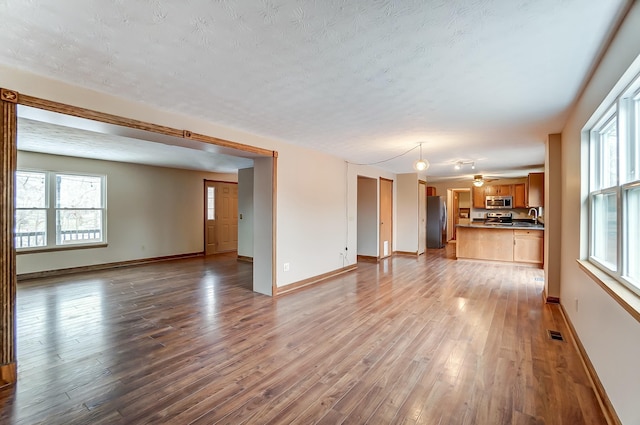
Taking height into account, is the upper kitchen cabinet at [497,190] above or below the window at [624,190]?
above

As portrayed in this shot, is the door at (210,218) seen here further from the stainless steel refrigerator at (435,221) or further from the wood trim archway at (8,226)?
the stainless steel refrigerator at (435,221)

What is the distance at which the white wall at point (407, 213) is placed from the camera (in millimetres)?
8414

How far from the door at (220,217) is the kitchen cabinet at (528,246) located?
791 cm

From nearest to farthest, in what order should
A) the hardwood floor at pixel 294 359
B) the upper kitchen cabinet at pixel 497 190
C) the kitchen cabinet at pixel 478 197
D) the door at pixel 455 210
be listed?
the hardwood floor at pixel 294 359 < the upper kitchen cabinet at pixel 497 190 < the kitchen cabinet at pixel 478 197 < the door at pixel 455 210

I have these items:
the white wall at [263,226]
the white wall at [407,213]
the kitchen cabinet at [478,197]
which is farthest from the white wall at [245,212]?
the kitchen cabinet at [478,197]

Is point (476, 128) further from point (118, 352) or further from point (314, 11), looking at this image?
point (118, 352)

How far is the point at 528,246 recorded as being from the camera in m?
6.94

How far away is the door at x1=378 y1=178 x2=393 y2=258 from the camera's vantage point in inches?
311

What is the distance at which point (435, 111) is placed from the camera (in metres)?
3.15

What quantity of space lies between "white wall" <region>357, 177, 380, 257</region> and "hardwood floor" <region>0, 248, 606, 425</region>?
9.40 feet

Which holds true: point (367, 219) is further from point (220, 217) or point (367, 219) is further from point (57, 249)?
point (57, 249)

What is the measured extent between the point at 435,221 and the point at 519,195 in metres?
2.59

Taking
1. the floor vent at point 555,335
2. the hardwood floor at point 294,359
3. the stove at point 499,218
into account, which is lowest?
the hardwood floor at point 294,359

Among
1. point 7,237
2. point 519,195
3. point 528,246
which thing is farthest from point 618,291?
point 519,195
